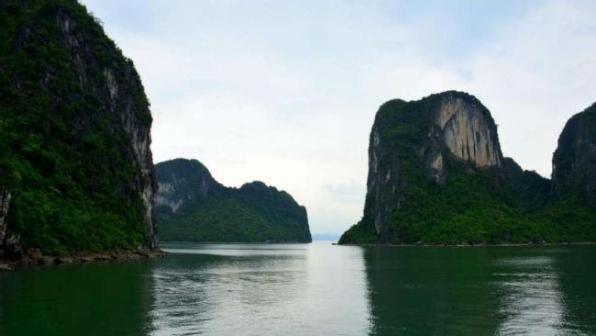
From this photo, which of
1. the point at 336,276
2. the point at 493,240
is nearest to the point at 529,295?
the point at 336,276

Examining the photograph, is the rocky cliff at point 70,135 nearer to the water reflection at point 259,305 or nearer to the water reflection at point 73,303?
the water reflection at point 73,303

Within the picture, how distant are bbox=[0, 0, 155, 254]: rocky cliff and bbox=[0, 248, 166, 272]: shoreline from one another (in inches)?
56.5

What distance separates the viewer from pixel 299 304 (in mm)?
37875

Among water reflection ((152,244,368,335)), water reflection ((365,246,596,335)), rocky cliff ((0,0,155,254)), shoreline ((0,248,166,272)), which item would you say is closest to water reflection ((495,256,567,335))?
water reflection ((365,246,596,335))

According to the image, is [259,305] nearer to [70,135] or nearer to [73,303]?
[73,303]

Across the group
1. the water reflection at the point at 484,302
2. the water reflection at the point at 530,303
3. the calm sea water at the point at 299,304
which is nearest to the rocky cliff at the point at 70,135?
the calm sea water at the point at 299,304

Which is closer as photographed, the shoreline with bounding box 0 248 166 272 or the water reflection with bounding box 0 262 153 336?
the water reflection with bounding box 0 262 153 336

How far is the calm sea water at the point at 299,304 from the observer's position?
2848 centimetres

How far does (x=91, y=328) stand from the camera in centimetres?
2772

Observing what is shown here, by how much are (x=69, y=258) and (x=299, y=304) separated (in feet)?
151

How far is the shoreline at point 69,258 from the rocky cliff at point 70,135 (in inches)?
56.5

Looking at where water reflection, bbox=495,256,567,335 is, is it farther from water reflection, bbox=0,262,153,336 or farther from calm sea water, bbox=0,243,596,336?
water reflection, bbox=0,262,153,336

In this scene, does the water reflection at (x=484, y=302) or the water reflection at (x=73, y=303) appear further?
the water reflection at (x=484, y=302)

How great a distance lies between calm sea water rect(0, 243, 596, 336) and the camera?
28484mm
